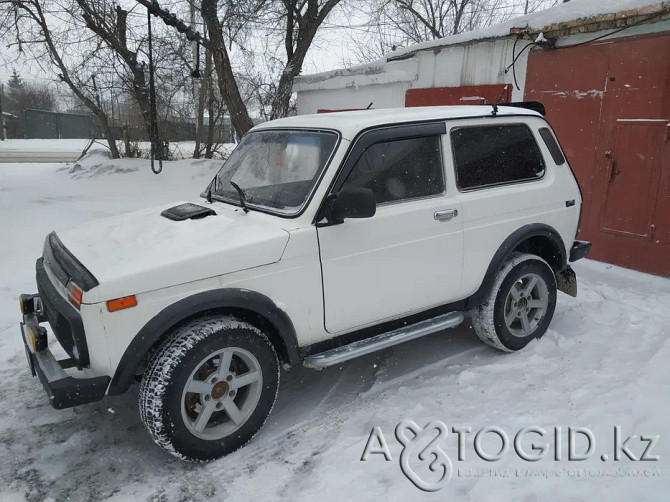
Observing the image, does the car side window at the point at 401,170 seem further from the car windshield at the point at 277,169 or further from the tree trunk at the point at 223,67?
the tree trunk at the point at 223,67

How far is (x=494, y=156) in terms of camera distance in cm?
393

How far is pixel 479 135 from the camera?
3873 millimetres

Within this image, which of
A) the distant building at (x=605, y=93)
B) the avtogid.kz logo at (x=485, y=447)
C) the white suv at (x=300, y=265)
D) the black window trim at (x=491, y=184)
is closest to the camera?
the white suv at (x=300, y=265)

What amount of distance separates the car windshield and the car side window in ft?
0.85

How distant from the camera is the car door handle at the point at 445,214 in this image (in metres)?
3.54

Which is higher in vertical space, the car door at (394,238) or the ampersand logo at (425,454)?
the car door at (394,238)

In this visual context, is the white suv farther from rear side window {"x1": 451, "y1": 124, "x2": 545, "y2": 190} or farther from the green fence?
the green fence

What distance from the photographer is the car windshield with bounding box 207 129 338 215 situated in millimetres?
3297

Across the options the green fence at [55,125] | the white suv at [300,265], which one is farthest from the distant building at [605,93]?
the green fence at [55,125]

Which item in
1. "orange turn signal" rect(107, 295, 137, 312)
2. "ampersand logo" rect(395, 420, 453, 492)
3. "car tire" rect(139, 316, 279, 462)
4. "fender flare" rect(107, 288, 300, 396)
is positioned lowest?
"ampersand logo" rect(395, 420, 453, 492)

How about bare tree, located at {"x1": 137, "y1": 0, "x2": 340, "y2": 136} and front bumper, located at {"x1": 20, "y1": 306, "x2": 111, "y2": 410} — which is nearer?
front bumper, located at {"x1": 20, "y1": 306, "x2": 111, "y2": 410}

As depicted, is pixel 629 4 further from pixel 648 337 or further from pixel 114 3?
pixel 114 3

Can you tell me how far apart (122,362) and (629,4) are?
6.62m

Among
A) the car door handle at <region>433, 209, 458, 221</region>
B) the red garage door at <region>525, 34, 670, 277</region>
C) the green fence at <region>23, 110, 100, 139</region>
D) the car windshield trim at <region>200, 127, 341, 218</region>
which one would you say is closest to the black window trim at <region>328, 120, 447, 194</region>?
the car windshield trim at <region>200, 127, 341, 218</region>
